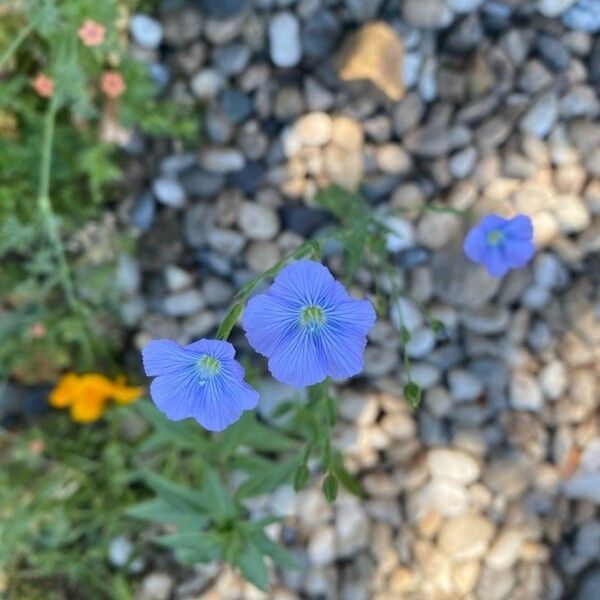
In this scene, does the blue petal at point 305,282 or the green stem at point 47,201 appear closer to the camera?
the blue petal at point 305,282

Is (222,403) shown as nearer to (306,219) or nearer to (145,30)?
(306,219)

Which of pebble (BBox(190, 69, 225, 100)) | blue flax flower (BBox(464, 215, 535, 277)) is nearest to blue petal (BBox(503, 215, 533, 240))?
blue flax flower (BBox(464, 215, 535, 277))

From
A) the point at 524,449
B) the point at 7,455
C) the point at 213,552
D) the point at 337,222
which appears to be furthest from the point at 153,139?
the point at 524,449

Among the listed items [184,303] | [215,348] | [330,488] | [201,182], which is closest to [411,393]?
[330,488]

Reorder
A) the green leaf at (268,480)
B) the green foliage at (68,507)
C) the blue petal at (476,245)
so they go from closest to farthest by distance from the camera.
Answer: the green leaf at (268,480), the blue petal at (476,245), the green foliage at (68,507)

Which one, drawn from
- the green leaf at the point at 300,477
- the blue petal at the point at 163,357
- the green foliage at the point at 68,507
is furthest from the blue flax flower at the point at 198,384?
the green foliage at the point at 68,507

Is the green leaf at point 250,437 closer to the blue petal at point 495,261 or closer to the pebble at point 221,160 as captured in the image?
the blue petal at point 495,261

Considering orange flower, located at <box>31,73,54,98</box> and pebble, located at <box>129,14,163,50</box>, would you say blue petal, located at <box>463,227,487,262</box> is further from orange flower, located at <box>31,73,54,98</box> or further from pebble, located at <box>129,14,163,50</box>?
orange flower, located at <box>31,73,54,98</box>
